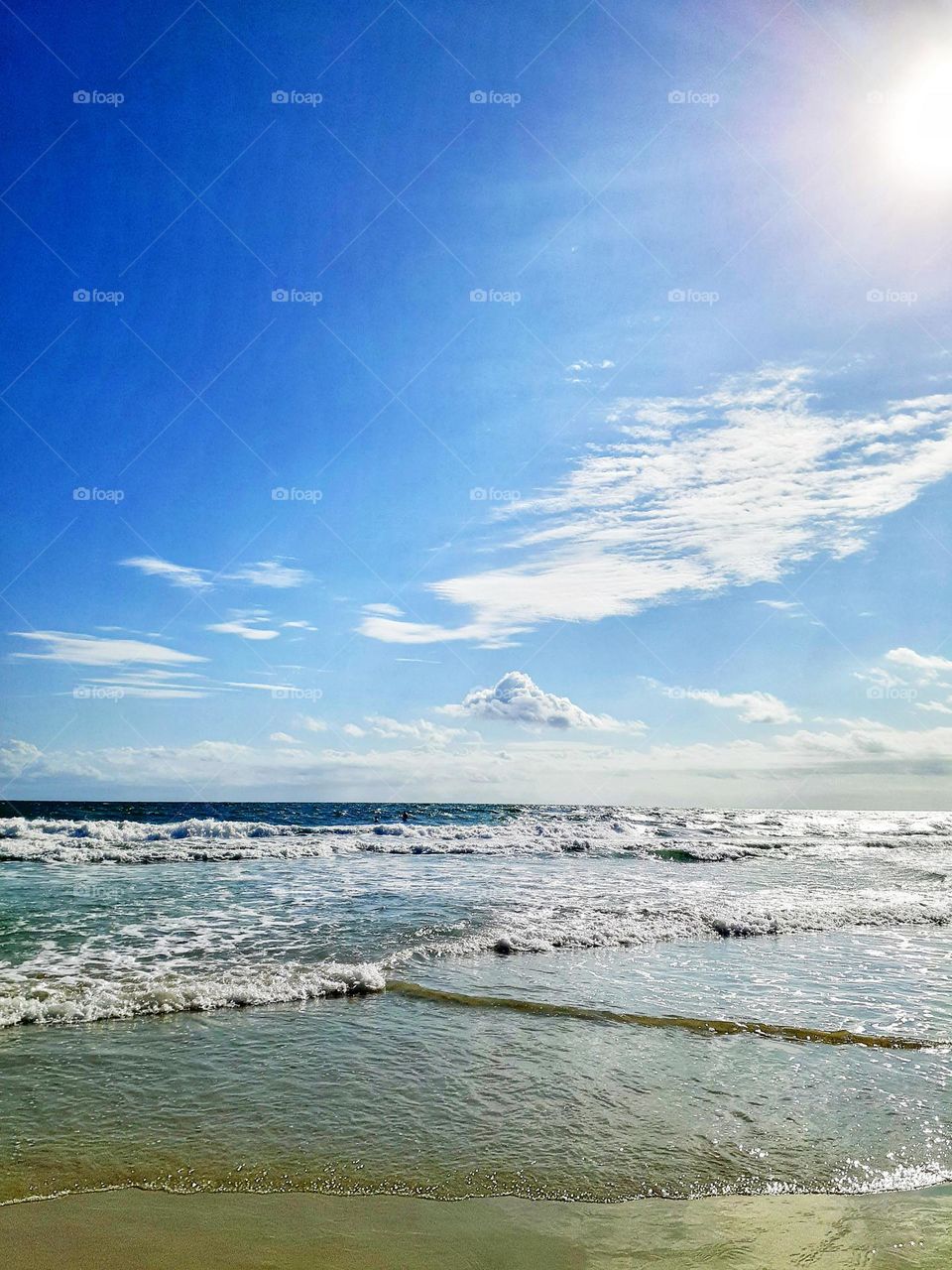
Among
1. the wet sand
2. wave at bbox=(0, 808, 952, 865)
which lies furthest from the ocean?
wave at bbox=(0, 808, 952, 865)

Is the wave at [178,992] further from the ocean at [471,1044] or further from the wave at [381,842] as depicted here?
the wave at [381,842]

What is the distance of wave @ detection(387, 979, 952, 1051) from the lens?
28.7 feet

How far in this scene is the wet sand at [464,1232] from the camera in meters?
4.48

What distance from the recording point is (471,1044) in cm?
832

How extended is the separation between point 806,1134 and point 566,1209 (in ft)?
8.28

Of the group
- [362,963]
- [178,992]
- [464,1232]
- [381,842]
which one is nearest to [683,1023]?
[362,963]

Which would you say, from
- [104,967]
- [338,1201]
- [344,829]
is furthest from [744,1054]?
[344,829]

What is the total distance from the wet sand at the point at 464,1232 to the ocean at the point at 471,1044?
0.21 meters

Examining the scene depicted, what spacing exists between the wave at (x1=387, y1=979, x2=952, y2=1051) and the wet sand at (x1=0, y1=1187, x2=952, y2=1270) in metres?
3.59

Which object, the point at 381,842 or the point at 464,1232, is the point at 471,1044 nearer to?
the point at 464,1232

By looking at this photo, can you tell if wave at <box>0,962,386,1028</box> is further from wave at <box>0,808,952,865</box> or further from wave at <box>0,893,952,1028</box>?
wave at <box>0,808,952,865</box>

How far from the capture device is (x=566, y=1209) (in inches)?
200

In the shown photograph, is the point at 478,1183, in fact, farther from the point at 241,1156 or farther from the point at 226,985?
the point at 226,985

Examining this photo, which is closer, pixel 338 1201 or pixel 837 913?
pixel 338 1201
